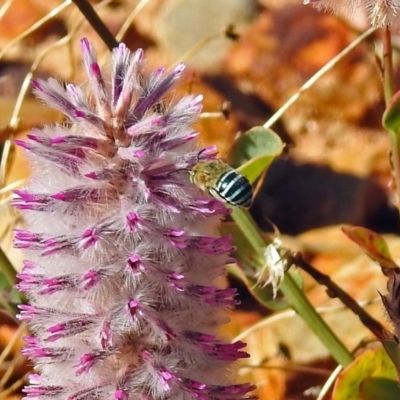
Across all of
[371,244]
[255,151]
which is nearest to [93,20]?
[255,151]

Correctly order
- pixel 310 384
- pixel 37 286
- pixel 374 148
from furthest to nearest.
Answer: pixel 374 148, pixel 310 384, pixel 37 286

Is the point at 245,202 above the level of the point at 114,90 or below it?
below

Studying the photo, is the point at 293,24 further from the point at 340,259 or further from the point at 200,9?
the point at 340,259

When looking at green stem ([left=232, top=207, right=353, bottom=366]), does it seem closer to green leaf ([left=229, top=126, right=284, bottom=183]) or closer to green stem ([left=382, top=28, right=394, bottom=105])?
green leaf ([left=229, top=126, right=284, bottom=183])

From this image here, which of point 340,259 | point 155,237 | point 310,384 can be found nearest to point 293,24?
point 340,259

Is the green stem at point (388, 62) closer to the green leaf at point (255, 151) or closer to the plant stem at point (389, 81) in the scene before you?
the plant stem at point (389, 81)

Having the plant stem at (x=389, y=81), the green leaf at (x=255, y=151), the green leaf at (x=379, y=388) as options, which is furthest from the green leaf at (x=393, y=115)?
the green leaf at (x=379, y=388)

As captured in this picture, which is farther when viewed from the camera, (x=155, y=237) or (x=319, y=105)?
(x=319, y=105)

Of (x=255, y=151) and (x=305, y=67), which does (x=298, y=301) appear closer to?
(x=255, y=151)

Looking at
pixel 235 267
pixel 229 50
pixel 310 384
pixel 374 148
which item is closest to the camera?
pixel 235 267
